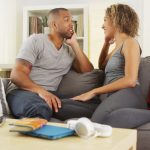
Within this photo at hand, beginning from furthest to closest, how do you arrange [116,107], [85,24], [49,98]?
[85,24], [49,98], [116,107]

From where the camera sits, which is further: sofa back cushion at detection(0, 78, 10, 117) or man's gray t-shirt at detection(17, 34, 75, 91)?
man's gray t-shirt at detection(17, 34, 75, 91)

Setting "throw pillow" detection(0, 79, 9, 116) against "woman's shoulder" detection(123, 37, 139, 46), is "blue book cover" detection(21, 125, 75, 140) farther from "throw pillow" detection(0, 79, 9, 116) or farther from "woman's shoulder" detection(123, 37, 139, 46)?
"woman's shoulder" detection(123, 37, 139, 46)

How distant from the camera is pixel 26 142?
108cm

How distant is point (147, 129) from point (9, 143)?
0.76 metres

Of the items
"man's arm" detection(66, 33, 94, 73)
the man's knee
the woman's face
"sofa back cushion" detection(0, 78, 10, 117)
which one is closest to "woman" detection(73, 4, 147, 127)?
the woman's face

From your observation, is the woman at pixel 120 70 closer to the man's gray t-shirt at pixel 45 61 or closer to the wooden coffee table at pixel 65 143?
the man's gray t-shirt at pixel 45 61

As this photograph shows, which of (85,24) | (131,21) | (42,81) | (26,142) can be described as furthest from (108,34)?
(26,142)

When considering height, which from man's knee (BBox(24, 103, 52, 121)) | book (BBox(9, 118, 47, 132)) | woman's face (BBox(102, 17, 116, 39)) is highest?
woman's face (BBox(102, 17, 116, 39))

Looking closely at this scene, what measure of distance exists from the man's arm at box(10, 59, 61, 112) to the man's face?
0.39 metres

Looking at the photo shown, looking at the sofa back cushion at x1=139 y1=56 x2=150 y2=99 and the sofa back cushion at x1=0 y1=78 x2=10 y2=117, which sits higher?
the sofa back cushion at x1=139 y1=56 x2=150 y2=99

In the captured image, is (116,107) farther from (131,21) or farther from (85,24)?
(85,24)

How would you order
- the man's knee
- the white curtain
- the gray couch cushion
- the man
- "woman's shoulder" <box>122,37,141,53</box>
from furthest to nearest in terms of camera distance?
the white curtain → "woman's shoulder" <box>122,37,141,53</box> → the man → the man's knee → the gray couch cushion

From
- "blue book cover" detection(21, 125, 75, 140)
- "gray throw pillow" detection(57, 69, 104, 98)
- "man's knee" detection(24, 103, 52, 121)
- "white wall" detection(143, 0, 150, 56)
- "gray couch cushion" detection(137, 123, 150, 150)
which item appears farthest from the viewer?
"white wall" detection(143, 0, 150, 56)

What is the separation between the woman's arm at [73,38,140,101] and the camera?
2.03 metres
